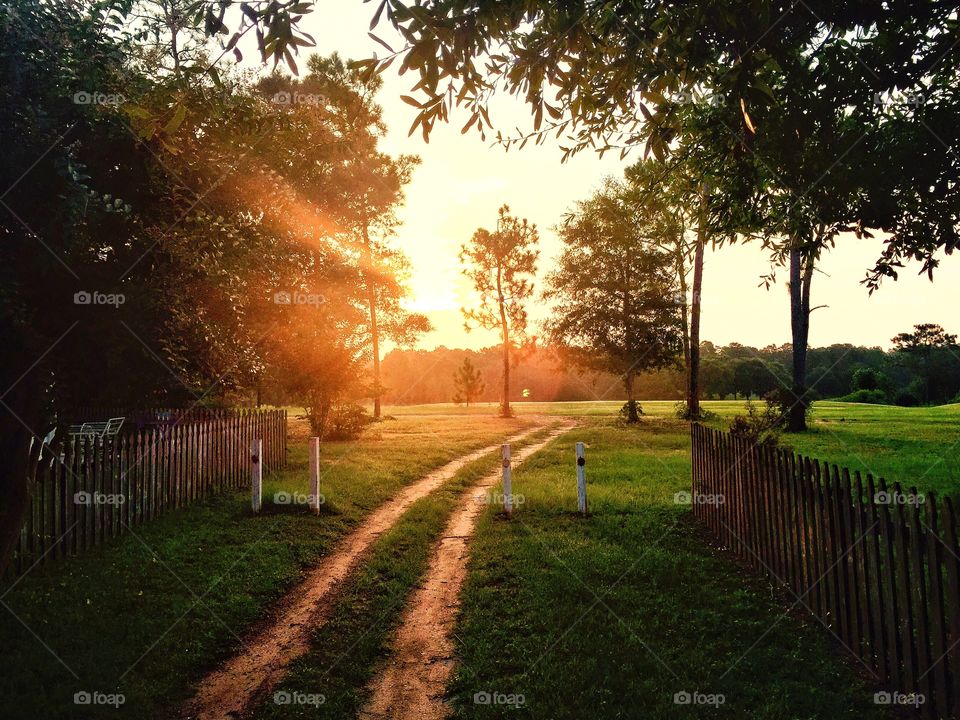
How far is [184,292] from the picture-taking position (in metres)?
13.1

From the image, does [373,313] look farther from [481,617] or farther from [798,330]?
[481,617]

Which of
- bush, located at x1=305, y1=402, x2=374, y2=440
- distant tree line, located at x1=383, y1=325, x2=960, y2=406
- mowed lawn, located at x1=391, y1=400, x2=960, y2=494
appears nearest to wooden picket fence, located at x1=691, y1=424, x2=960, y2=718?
mowed lawn, located at x1=391, y1=400, x2=960, y2=494

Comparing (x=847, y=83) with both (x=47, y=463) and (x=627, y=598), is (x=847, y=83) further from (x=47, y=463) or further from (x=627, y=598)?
(x=47, y=463)

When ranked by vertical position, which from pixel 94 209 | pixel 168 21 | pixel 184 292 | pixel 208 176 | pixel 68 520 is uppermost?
pixel 168 21

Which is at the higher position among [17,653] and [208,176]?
[208,176]

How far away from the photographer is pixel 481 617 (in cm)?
662

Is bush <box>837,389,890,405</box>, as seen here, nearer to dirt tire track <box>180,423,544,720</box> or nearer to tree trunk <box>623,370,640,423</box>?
tree trunk <box>623,370,640,423</box>

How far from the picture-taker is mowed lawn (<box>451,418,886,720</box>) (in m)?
4.74

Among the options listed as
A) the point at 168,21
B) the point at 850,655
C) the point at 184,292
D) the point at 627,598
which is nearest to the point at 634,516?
the point at 627,598

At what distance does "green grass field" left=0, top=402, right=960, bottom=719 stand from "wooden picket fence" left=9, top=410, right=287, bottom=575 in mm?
387

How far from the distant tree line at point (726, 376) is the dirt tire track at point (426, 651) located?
22.0 meters

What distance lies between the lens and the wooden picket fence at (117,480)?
786 cm

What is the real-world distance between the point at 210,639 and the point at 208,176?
10.6 m

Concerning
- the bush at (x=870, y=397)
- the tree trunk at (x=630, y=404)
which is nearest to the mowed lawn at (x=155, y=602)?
the tree trunk at (x=630, y=404)
